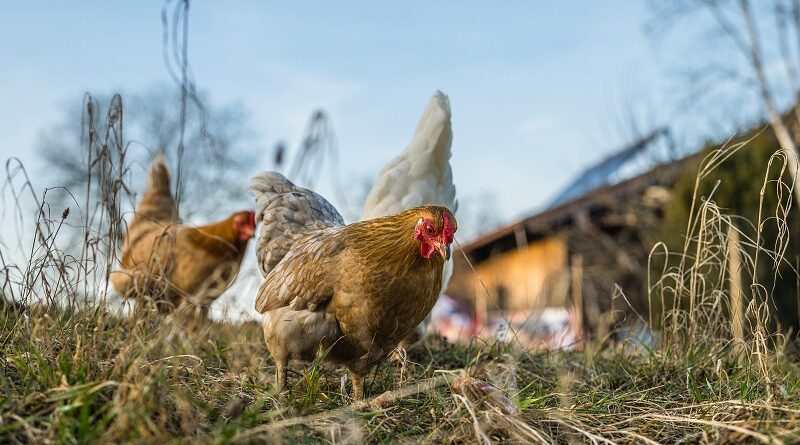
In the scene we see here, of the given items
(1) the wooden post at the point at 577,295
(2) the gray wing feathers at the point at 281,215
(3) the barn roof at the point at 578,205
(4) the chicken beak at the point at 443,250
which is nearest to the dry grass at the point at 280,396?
(4) the chicken beak at the point at 443,250

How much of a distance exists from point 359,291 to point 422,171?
200cm

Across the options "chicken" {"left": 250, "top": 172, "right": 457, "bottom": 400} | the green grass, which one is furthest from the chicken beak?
the green grass

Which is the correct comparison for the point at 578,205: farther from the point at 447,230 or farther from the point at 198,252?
the point at 447,230

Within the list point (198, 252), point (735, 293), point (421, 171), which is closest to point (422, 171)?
point (421, 171)

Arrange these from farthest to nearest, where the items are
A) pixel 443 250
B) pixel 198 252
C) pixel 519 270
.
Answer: pixel 519 270, pixel 198 252, pixel 443 250

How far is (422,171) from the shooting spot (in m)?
4.62

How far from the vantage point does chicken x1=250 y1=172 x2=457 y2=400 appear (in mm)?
2725

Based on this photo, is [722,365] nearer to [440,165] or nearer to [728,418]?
[728,418]

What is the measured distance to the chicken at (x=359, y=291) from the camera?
107 inches

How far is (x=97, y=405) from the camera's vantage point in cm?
178

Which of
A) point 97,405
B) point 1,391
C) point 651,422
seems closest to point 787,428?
point 651,422

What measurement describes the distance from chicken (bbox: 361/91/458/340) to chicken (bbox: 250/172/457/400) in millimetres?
1489

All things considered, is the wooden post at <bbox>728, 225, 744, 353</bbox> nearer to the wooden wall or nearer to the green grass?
the green grass

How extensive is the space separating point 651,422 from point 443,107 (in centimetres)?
280
